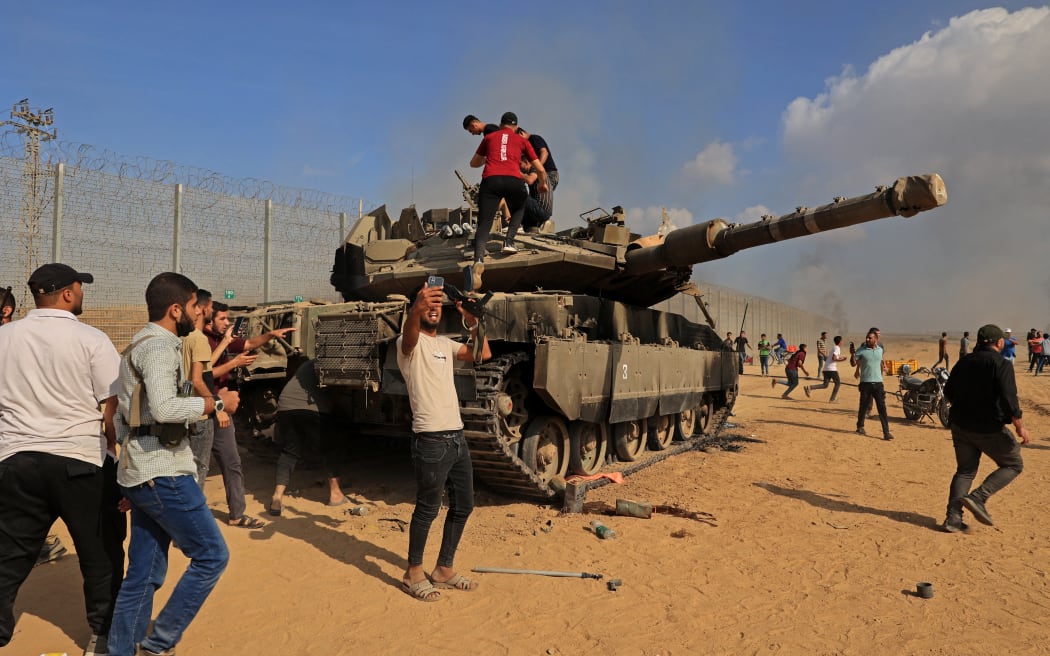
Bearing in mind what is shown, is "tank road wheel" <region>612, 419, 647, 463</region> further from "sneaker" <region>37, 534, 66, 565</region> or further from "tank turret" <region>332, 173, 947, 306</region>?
"sneaker" <region>37, 534, 66, 565</region>

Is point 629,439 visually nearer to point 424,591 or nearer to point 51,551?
point 424,591

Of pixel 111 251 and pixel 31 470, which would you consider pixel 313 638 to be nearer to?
pixel 31 470

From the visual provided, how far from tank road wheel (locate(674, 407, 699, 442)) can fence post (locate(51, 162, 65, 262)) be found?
10.6m

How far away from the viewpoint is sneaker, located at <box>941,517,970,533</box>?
6102mm

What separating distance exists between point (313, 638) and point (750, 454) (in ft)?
24.0

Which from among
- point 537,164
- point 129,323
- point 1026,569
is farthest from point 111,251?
point 1026,569

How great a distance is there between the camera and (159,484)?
3127 millimetres

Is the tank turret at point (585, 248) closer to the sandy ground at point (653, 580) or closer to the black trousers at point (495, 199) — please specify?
the black trousers at point (495, 199)

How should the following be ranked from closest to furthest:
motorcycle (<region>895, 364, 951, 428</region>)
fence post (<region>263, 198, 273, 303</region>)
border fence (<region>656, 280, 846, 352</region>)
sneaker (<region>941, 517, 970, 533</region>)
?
1. sneaker (<region>941, 517, 970, 533</region>)
2. motorcycle (<region>895, 364, 951, 428</region>)
3. fence post (<region>263, 198, 273, 303</region>)
4. border fence (<region>656, 280, 846, 352</region>)

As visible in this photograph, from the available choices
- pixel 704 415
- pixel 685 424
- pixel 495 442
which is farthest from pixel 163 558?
pixel 704 415

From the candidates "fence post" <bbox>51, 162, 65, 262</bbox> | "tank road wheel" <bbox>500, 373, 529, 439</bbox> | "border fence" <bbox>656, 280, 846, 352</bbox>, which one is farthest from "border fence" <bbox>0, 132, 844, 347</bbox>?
"border fence" <bbox>656, 280, 846, 352</bbox>

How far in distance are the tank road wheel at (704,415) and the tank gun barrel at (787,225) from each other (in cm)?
372

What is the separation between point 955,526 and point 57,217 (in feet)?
44.7

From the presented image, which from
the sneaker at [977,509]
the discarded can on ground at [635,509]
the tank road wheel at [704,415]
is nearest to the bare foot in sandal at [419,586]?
the discarded can on ground at [635,509]
